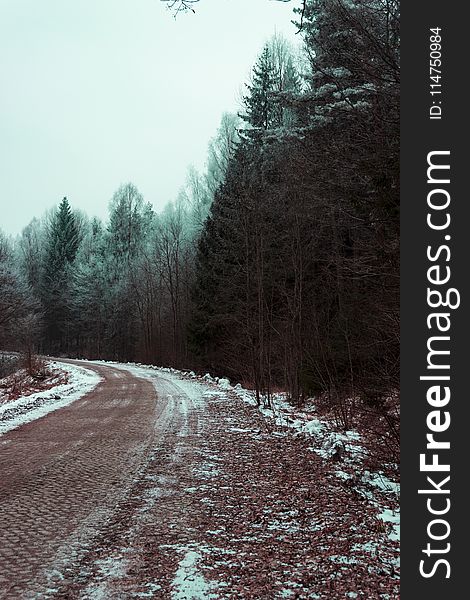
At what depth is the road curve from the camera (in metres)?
4.71

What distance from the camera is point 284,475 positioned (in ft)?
25.7

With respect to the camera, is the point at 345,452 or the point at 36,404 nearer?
the point at 345,452

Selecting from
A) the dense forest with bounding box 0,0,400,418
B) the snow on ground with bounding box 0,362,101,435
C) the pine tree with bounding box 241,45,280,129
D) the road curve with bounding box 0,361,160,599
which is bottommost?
the snow on ground with bounding box 0,362,101,435

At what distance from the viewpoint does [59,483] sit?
23.5ft

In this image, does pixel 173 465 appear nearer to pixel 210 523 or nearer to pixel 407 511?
pixel 210 523

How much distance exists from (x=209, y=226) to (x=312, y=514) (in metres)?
24.3

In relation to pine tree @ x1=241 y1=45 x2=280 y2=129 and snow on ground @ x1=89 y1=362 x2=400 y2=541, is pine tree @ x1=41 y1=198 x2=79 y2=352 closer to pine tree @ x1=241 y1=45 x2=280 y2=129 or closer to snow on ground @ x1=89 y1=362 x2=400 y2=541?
pine tree @ x1=241 y1=45 x2=280 y2=129

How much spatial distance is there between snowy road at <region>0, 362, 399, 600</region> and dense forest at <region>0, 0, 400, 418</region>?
6.19 feet

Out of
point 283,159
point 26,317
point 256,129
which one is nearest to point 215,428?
point 283,159

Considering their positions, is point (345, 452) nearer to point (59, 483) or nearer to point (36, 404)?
point (59, 483)

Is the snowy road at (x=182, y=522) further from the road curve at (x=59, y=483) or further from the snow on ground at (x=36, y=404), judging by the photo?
the snow on ground at (x=36, y=404)

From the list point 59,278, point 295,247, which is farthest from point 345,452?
point 59,278

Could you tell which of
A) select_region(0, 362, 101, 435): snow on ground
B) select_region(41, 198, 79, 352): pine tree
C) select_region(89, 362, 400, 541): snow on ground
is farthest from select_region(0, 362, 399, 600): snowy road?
select_region(41, 198, 79, 352): pine tree

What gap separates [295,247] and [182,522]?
11196mm
